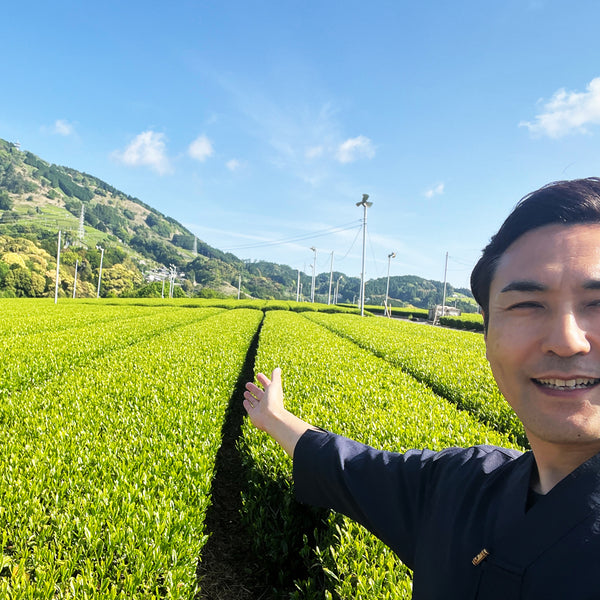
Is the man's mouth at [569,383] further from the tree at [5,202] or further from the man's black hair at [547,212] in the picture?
the tree at [5,202]

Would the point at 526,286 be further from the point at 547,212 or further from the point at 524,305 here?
the point at 547,212

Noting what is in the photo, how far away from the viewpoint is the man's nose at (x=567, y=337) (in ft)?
2.89

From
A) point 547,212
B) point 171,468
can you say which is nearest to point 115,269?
point 171,468

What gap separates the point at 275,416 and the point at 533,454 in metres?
1.13

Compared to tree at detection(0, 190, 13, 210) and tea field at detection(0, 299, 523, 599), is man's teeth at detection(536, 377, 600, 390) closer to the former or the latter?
tea field at detection(0, 299, 523, 599)

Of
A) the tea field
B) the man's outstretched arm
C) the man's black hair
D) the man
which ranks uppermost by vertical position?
the man's black hair

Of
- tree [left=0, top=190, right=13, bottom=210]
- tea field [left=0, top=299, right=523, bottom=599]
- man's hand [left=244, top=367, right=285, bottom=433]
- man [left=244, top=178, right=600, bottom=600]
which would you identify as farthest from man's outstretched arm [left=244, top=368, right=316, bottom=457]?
tree [left=0, top=190, right=13, bottom=210]

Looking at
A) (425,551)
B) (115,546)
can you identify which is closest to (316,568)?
(115,546)

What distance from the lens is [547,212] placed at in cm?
100

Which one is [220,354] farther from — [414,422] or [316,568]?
[316,568]

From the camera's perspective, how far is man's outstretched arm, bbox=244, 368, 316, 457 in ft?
5.72

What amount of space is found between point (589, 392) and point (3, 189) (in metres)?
254

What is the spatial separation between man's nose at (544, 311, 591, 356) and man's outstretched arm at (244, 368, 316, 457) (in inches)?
42.8

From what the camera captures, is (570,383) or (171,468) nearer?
(570,383)
